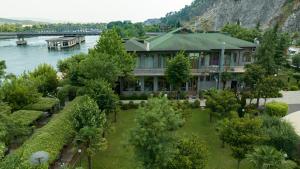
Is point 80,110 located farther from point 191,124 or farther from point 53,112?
point 53,112

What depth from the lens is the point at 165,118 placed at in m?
18.2

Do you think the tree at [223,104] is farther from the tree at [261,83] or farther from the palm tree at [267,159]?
the palm tree at [267,159]

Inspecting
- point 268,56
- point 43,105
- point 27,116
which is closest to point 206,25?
point 268,56

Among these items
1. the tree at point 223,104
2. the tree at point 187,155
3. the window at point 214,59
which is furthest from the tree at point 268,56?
the tree at point 187,155

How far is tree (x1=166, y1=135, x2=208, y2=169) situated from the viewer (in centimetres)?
1789

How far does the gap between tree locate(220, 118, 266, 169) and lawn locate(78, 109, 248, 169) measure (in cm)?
235

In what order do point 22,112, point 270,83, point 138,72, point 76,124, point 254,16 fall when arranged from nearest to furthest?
point 76,124, point 22,112, point 270,83, point 138,72, point 254,16

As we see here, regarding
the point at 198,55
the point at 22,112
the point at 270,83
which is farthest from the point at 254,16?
the point at 22,112

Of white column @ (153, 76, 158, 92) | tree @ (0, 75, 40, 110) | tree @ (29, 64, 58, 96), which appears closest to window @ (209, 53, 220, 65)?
white column @ (153, 76, 158, 92)

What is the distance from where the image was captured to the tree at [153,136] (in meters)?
17.5

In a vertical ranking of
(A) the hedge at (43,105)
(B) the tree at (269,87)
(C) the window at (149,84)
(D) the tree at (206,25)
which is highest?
(D) the tree at (206,25)

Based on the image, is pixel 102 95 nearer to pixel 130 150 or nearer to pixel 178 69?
pixel 130 150

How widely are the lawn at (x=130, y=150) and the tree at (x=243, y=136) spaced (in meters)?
2.35

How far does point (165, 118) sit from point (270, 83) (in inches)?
797
